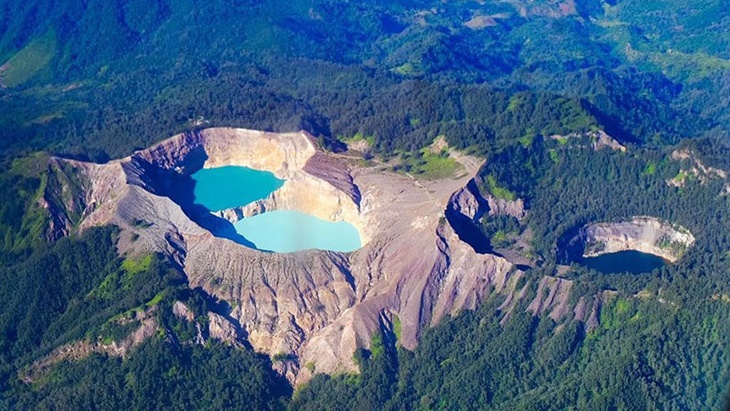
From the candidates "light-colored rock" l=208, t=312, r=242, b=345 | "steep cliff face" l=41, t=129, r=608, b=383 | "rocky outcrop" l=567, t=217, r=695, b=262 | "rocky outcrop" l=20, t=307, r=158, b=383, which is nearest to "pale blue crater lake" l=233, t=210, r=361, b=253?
"steep cliff face" l=41, t=129, r=608, b=383

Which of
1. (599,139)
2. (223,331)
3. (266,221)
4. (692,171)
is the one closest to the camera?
(223,331)

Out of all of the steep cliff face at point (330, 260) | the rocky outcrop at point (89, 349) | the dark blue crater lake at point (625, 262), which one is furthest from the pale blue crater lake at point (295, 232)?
the dark blue crater lake at point (625, 262)

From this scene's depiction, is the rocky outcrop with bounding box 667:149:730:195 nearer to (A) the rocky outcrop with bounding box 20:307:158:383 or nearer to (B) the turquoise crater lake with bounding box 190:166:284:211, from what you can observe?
(B) the turquoise crater lake with bounding box 190:166:284:211

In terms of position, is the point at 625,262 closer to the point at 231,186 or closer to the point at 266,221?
the point at 266,221

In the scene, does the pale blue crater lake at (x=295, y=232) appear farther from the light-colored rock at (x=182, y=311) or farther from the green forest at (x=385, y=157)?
the light-colored rock at (x=182, y=311)

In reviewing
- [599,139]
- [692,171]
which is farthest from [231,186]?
[692,171]
